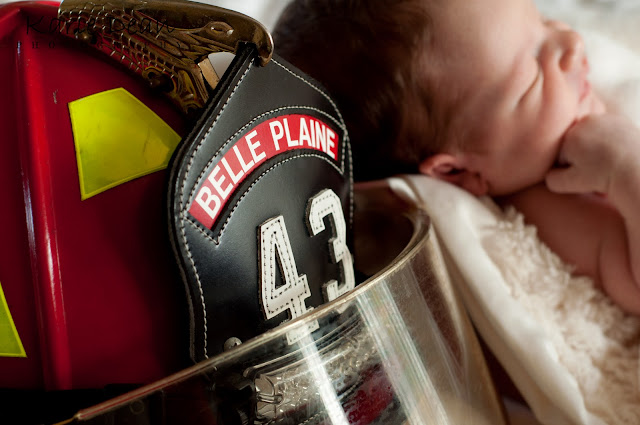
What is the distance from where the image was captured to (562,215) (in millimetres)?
689

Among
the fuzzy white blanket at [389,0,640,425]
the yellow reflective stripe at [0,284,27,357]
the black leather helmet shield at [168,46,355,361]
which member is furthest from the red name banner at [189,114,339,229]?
the fuzzy white blanket at [389,0,640,425]

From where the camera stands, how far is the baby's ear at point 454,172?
2.40ft

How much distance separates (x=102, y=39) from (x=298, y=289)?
213mm

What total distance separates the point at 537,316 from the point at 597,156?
0.63 feet

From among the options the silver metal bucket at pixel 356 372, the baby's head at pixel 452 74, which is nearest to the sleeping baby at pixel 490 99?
the baby's head at pixel 452 74

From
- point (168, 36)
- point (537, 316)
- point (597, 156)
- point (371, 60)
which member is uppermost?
point (168, 36)

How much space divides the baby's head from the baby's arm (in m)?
0.04

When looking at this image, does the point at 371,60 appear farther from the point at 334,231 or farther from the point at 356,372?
the point at 356,372

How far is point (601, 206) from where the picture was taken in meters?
0.68

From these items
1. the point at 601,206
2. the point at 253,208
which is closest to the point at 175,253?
the point at 253,208

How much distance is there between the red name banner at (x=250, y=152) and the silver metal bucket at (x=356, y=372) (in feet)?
0.30

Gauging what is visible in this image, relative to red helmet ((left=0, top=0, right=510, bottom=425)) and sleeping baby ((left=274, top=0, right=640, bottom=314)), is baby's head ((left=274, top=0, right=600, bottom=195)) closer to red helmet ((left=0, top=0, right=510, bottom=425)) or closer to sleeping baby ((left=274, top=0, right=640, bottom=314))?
sleeping baby ((left=274, top=0, right=640, bottom=314))

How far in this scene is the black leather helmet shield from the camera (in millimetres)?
348

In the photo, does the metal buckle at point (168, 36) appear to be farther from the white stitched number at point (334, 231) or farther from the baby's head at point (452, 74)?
the baby's head at point (452, 74)
